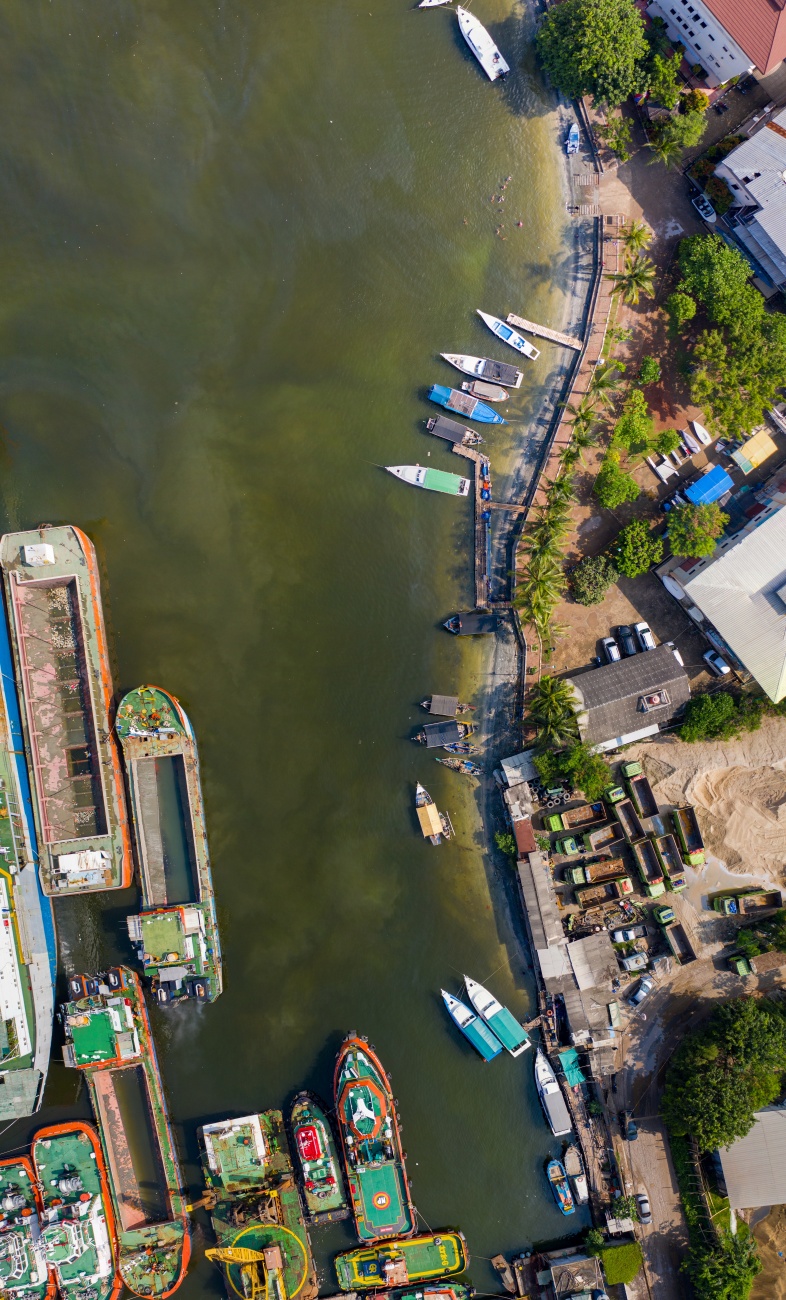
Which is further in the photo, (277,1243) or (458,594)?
(458,594)

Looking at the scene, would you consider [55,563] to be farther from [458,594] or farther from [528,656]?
[528,656]

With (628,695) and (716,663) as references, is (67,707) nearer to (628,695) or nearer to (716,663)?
(628,695)

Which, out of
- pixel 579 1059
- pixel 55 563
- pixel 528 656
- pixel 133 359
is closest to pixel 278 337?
pixel 133 359

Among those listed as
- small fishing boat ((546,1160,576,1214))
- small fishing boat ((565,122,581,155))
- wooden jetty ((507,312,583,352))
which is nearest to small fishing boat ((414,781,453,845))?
small fishing boat ((546,1160,576,1214))

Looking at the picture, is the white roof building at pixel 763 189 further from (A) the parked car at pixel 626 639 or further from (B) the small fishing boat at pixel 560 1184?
(B) the small fishing boat at pixel 560 1184

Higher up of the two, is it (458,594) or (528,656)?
(458,594)

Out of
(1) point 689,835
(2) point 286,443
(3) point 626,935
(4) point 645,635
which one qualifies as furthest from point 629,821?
(2) point 286,443

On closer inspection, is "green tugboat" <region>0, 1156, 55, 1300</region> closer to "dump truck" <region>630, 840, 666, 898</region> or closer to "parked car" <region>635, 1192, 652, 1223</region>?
"parked car" <region>635, 1192, 652, 1223</region>
